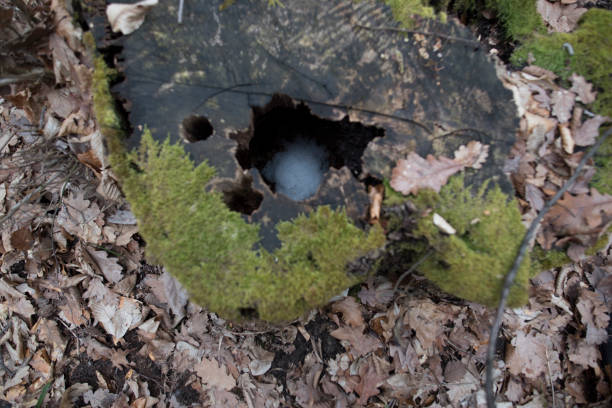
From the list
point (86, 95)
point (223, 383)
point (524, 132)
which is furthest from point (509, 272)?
point (86, 95)

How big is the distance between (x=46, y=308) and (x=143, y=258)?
0.95m

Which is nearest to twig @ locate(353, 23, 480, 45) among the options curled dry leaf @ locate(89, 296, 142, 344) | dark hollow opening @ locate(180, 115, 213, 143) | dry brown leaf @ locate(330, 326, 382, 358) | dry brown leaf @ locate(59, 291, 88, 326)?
dark hollow opening @ locate(180, 115, 213, 143)

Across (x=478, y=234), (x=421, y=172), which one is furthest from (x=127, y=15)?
(x=478, y=234)

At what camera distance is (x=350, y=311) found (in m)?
2.71

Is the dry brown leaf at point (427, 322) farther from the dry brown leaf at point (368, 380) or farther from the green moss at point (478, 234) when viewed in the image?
the green moss at point (478, 234)

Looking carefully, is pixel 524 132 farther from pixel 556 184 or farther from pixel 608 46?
pixel 608 46

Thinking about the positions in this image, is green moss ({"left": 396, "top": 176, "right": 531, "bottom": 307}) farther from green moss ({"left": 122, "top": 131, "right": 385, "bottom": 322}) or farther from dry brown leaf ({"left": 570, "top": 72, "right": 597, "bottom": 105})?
dry brown leaf ({"left": 570, "top": 72, "right": 597, "bottom": 105})

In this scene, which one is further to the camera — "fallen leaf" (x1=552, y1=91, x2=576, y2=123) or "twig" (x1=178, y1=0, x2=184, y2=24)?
"fallen leaf" (x1=552, y1=91, x2=576, y2=123)

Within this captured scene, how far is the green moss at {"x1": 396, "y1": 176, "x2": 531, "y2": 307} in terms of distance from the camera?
173cm

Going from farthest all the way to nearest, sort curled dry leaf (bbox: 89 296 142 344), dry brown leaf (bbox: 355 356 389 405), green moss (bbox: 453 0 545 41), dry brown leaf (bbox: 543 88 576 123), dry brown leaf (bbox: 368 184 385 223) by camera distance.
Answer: curled dry leaf (bbox: 89 296 142 344) < dry brown leaf (bbox: 355 356 389 405) < green moss (bbox: 453 0 545 41) < dry brown leaf (bbox: 543 88 576 123) < dry brown leaf (bbox: 368 184 385 223)

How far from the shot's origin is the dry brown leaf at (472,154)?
179 cm

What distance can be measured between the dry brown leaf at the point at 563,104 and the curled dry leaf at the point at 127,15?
7.58 ft

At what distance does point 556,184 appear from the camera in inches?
73.0

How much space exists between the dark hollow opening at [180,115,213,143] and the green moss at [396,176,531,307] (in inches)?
48.1
